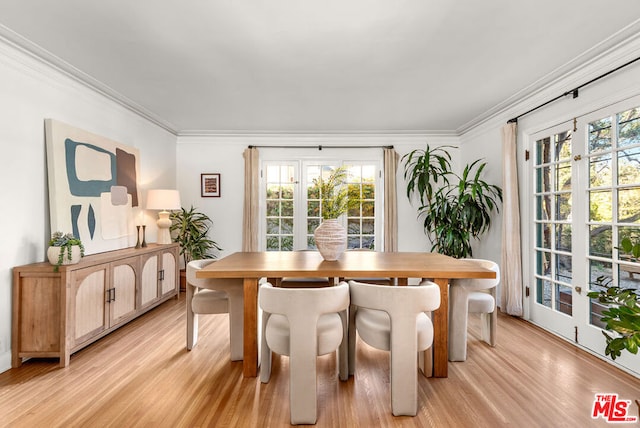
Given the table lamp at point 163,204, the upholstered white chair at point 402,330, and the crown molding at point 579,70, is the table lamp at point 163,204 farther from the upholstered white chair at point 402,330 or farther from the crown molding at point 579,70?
the crown molding at point 579,70

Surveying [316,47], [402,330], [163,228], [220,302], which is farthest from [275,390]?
[163,228]

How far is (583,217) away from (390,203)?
2578 millimetres

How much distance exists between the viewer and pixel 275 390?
2.21m

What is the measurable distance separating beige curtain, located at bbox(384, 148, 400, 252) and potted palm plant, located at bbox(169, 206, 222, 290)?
9.02ft

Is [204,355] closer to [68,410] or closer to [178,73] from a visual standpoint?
[68,410]

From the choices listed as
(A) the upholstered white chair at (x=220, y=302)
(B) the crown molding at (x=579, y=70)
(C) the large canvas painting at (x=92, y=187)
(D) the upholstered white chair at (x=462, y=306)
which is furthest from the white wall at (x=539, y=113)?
(C) the large canvas painting at (x=92, y=187)

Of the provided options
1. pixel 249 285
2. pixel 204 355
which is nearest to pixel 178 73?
pixel 249 285

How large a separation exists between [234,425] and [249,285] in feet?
2.81

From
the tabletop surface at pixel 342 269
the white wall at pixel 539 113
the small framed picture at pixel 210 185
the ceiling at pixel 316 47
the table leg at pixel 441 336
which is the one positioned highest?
the ceiling at pixel 316 47

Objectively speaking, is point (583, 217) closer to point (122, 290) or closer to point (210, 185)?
point (122, 290)

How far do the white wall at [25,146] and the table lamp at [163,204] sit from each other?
1088 millimetres

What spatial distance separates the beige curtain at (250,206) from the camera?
5.10 meters

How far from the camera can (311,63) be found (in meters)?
2.83

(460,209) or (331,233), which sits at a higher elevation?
(460,209)
